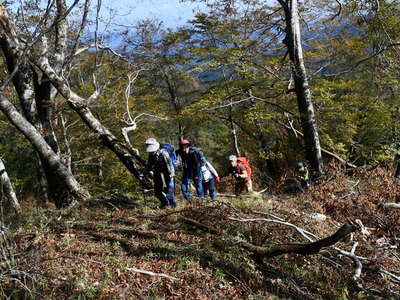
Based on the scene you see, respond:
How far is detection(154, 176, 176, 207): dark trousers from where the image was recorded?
671cm

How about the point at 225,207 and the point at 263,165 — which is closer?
the point at 225,207

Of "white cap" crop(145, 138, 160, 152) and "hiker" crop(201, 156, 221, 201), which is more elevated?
"white cap" crop(145, 138, 160, 152)

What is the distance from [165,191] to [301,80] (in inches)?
201

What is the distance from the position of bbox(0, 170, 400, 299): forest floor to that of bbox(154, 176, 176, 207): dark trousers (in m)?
0.32

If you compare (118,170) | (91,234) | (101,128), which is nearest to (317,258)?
(91,234)

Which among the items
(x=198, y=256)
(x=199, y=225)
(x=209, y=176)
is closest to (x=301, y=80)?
(x=209, y=176)

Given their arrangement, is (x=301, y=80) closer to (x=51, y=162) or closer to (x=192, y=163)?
(x=192, y=163)

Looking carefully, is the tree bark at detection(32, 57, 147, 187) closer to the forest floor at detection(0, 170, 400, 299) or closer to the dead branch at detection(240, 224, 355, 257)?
the forest floor at detection(0, 170, 400, 299)

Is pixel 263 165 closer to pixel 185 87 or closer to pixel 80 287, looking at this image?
pixel 185 87

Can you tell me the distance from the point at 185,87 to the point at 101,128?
1276cm

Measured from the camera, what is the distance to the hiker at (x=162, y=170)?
6496 millimetres

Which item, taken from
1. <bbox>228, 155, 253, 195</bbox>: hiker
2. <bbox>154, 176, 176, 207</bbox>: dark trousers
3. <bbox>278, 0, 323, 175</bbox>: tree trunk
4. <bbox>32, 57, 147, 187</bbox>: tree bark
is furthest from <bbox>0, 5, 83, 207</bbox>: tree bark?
<bbox>278, 0, 323, 175</bbox>: tree trunk

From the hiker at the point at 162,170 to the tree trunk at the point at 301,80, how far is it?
185 inches

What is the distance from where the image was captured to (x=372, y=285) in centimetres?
427
